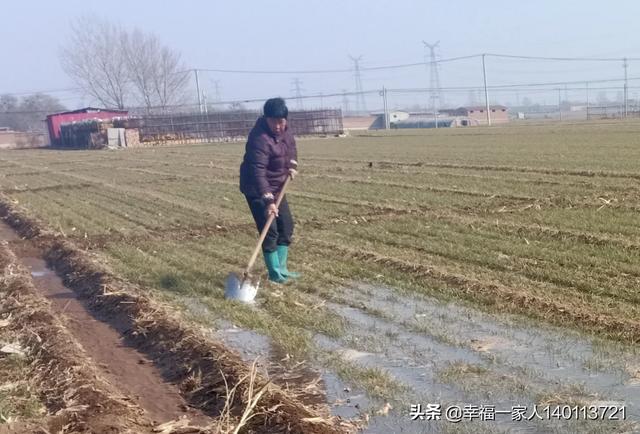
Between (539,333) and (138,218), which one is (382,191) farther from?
(539,333)

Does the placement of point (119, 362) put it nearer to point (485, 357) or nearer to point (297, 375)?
point (297, 375)

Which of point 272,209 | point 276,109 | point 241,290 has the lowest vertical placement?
point 241,290

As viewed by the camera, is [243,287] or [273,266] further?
[273,266]

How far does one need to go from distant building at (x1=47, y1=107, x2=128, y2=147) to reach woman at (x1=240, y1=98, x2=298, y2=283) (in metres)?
64.6

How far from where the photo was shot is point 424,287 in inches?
303

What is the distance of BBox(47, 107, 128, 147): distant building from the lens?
70562mm

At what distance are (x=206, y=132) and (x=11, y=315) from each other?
2361 inches

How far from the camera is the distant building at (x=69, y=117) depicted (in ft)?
232

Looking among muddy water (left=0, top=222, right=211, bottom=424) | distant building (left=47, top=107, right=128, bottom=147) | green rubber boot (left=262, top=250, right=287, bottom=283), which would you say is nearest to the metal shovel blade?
green rubber boot (left=262, top=250, right=287, bottom=283)

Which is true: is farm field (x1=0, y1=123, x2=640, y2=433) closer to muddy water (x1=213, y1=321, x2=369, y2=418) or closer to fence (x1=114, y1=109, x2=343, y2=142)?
muddy water (x1=213, y1=321, x2=369, y2=418)

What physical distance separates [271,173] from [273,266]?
3.39ft

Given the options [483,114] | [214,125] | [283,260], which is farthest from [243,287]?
[483,114]

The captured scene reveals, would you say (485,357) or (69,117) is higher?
(69,117)

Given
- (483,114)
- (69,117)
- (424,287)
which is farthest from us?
(483,114)
